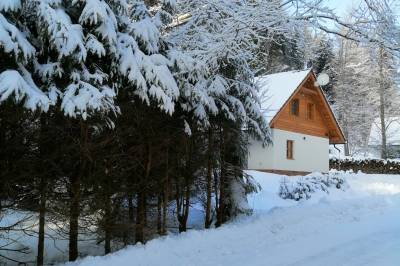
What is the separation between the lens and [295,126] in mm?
29891

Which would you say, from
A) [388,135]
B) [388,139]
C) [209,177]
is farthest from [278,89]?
[388,139]

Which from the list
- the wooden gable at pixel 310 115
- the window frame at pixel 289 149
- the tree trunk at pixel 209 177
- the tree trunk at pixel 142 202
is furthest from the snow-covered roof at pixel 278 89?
the tree trunk at pixel 142 202

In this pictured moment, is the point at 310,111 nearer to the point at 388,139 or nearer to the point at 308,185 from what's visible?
the point at 308,185

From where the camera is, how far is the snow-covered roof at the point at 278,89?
1038 inches

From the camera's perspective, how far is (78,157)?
6.52m

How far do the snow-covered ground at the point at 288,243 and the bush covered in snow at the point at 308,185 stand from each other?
584cm

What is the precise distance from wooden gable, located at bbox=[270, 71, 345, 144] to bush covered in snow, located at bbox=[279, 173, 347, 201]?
22.4 ft

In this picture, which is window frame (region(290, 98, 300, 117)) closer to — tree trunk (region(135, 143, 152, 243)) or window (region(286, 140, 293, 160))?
window (region(286, 140, 293, 160))

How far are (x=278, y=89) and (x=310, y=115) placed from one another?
14.0 ft

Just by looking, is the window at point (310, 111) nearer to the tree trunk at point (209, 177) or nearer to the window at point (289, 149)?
the window at point (289, 149)

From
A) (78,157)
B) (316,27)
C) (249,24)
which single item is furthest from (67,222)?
(316,27)

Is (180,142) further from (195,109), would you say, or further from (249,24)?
(249,24)

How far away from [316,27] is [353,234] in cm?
390

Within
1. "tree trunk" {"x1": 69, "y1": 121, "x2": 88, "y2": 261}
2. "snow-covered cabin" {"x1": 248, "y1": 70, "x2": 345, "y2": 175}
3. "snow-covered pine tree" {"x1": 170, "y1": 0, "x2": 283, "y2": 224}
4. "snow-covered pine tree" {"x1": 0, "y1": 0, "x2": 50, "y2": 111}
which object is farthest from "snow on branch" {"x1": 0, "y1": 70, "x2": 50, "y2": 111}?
"snow-covered cabin" {"x1": 248, "y1": 70, "x2": 345, "y2": 175}
